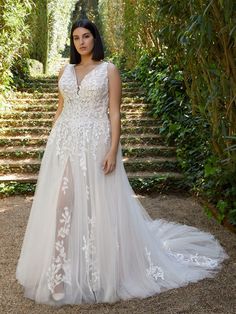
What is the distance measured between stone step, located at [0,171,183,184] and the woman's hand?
2.73 meters

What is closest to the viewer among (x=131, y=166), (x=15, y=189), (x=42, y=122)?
(x=15, y=189)

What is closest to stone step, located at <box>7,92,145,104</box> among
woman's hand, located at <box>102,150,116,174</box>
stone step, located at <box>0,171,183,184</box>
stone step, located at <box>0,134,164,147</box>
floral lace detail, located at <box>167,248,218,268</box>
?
stone step, located at <box>0,134,164,147</box>

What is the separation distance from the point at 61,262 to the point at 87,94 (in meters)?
0.96

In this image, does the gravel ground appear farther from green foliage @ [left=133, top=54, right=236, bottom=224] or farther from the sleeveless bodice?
the sleeveless bodice

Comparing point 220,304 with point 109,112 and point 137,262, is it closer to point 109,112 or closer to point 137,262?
point 137,262

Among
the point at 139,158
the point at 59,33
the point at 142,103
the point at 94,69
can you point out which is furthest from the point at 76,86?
the point at 59,33

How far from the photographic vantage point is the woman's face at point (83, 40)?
2.44 metres

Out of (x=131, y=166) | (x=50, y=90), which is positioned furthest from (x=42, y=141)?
(x=50, y=90)

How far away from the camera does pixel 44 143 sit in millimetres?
6039

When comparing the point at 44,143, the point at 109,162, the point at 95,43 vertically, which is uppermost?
the point at 95,43

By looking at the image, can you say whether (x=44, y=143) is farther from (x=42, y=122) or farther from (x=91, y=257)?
(x=91, y=257)

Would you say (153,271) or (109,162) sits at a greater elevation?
(109,162)

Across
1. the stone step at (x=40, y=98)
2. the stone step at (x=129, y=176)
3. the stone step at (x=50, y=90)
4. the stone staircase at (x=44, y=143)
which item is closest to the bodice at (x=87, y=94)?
the stone staircase at (x=44, y=143)

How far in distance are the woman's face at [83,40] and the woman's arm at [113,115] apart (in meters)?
0.16
